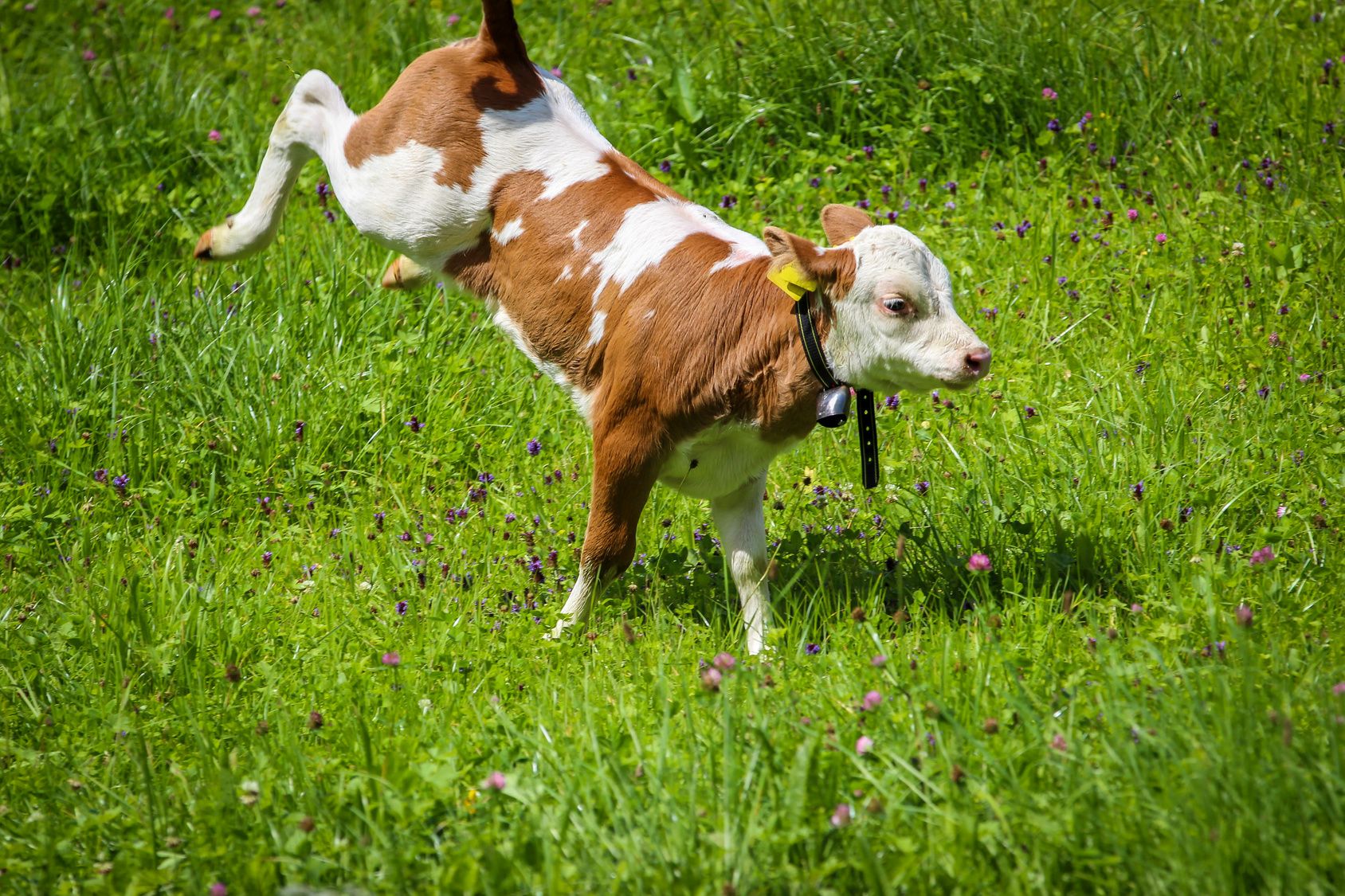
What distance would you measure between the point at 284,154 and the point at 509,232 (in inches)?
43.6

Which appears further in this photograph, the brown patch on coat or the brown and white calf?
the brown patch on coat

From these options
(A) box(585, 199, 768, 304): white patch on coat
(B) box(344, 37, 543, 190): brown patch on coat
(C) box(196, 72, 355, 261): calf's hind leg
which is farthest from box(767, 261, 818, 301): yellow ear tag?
(C) box(196, 72, 355, 261): calf's hind leg

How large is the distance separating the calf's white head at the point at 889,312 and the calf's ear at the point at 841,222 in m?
0.26

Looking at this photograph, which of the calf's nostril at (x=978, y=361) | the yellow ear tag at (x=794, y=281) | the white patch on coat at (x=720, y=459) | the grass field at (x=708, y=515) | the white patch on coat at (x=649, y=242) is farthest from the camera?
the white patch on coat at (x=649, y=242)

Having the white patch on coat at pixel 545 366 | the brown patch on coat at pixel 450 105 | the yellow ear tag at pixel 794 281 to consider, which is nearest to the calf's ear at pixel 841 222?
the yellow ear tag at pixel 794 281

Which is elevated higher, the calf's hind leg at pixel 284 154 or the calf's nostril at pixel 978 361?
the calf's hind leg at pixel 284 154

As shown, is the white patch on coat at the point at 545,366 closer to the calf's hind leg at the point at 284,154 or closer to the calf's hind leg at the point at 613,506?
the calf's hind leg at the point at 613,506

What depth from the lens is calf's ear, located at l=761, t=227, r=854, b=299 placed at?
3.51m

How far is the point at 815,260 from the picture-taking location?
3535 millimetres

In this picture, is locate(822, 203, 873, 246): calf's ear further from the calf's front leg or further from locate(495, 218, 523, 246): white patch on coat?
locate(495, 218, 523, 246): white patch on coat

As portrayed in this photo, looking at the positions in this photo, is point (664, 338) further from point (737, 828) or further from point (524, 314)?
point (737, 828)

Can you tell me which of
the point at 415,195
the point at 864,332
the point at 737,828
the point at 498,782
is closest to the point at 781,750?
the point at 737,828

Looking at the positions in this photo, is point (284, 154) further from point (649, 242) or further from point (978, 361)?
point (978, 361)

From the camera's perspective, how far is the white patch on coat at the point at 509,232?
13.9 feet
